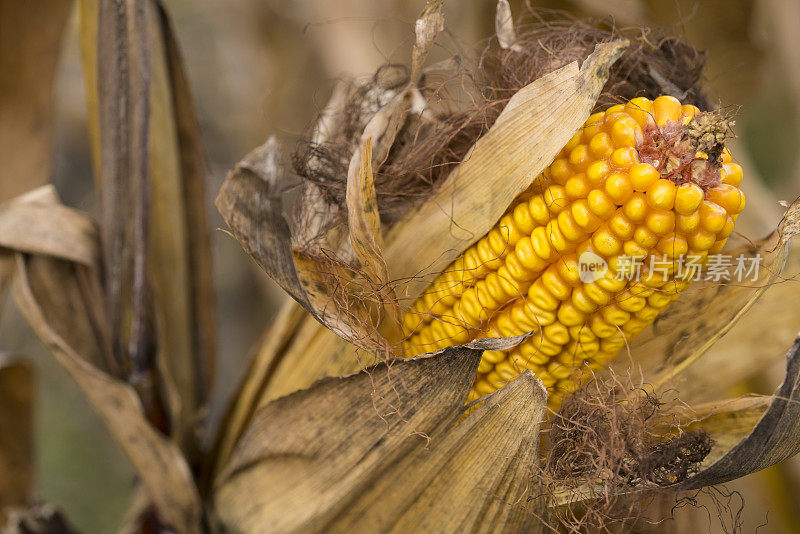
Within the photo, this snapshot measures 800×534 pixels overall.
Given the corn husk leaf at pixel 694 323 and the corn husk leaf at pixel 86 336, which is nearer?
the corn husk leaf at pixel 694 323

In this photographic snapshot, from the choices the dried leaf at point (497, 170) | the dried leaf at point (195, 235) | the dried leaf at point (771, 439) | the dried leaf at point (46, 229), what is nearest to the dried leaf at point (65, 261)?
the dried leaf at point (46, 229)

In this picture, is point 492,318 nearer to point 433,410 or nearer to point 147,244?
point 433,410

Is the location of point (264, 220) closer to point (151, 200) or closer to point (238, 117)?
point (151, 200)

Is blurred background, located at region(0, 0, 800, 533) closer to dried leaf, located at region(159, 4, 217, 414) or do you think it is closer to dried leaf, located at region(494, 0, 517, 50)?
dried leaf, located at region(159, 4, 217, 414)

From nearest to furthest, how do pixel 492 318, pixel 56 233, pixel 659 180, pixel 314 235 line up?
pixel 659 180
pixel 492 318
pixel 314 235
pixel 56 233

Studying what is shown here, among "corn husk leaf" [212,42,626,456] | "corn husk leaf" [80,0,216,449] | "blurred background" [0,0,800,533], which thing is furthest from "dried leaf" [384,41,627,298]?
"blurred background" [0,0,800,533]

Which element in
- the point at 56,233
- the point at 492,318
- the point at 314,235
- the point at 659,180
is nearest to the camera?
the point at 659,180

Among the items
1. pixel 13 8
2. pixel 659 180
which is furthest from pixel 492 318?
pixel 13 8

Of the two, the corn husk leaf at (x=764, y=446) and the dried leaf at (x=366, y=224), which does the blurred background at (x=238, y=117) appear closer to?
the dried leaf at (x=366, y=224)
